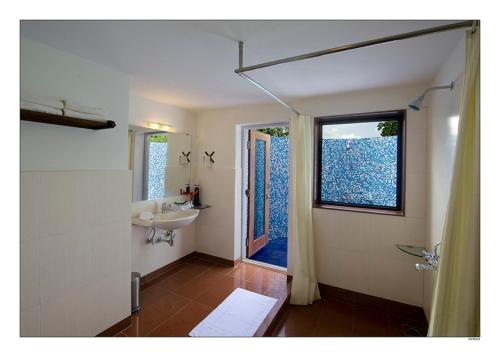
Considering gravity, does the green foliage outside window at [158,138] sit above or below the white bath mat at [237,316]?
above

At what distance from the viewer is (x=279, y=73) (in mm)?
1787

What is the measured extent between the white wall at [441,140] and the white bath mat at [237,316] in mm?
1380

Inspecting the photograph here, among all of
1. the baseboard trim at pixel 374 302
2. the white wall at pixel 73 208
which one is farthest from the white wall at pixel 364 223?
the white wall at pixel 73 208

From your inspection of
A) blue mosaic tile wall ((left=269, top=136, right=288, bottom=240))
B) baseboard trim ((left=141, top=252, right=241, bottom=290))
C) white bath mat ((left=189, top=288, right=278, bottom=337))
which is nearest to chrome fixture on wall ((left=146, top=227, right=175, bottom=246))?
baseboard trim ((left=141, top=252, right=241, bottom=290))

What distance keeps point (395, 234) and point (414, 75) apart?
4.40ft

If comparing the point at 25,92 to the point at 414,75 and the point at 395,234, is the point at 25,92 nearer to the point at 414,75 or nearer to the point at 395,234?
the point at 414,75

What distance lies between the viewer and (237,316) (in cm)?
197

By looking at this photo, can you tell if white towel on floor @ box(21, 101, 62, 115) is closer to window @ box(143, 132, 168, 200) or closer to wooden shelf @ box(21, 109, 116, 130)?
wooden shelf @ box(21, 109, 116, 130)

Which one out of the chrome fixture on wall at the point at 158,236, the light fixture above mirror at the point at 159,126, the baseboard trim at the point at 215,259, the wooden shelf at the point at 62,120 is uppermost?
the light fixture above mirror at the point at 159,126

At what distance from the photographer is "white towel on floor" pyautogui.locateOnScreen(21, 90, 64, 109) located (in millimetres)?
1202

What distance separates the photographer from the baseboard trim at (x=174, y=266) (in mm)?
2471

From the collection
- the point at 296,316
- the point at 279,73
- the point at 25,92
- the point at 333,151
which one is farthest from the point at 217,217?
the point at 25,92

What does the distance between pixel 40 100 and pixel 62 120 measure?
136 millimetres

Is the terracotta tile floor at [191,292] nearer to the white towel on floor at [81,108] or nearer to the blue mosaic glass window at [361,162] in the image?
the blue mosaic glass window at [361,162]
